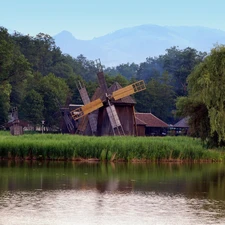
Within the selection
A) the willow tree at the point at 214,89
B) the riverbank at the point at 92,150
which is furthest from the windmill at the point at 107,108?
the willow tree at the point at 214,89

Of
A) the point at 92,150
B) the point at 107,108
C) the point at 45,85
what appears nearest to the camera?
the point at 92,150

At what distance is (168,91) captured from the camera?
9419 cm

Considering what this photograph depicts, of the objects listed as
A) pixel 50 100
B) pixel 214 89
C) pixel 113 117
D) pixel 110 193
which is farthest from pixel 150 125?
pixel 110 193

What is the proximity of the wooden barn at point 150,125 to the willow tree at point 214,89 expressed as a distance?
32214 mm

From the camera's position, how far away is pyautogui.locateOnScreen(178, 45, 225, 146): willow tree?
4216 centimetres

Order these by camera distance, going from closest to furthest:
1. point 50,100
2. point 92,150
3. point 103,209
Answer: point 103,209
point 92,150
point 50,100

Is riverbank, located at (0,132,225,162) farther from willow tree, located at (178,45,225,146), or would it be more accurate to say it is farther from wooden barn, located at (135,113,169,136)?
wooden barn, located at (135,113,169,136)

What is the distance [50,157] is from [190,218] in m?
21.9

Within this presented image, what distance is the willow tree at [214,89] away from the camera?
42156mm

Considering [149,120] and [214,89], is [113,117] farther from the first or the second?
[149,120]

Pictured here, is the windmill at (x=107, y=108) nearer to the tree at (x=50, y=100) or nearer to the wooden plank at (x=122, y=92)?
the wooden plank at (x=122, y=92)

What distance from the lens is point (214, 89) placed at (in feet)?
139

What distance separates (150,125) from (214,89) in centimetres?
3668

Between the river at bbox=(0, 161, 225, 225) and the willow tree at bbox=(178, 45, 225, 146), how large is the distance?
110 inches
